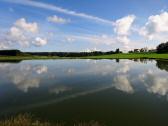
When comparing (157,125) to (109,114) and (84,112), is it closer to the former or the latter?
(109,114)

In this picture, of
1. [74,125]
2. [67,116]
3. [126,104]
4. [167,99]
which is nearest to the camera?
[74,125]

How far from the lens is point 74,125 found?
1005 cm

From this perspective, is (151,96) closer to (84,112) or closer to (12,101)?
(84,112)

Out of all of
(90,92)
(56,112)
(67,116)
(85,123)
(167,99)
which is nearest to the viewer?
(85,123)

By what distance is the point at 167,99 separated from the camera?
1647 centimetres

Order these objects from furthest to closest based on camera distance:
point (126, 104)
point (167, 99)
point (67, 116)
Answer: point (167, 99)
point (126, 104)
point (67, 116)

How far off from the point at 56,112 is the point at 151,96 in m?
8.12

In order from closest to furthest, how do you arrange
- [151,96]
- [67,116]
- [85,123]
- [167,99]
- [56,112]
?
[85,123] < [67,116] < [56,112] < [167,99] < [151,96]

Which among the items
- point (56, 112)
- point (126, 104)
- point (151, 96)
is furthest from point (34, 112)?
point (151, 96)

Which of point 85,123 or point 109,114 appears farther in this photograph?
point 109,114

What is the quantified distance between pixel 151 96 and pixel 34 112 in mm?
9128

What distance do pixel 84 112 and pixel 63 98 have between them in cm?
395

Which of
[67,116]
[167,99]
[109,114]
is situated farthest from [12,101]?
[167,99]

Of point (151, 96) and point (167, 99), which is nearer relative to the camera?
point (167, 99)
